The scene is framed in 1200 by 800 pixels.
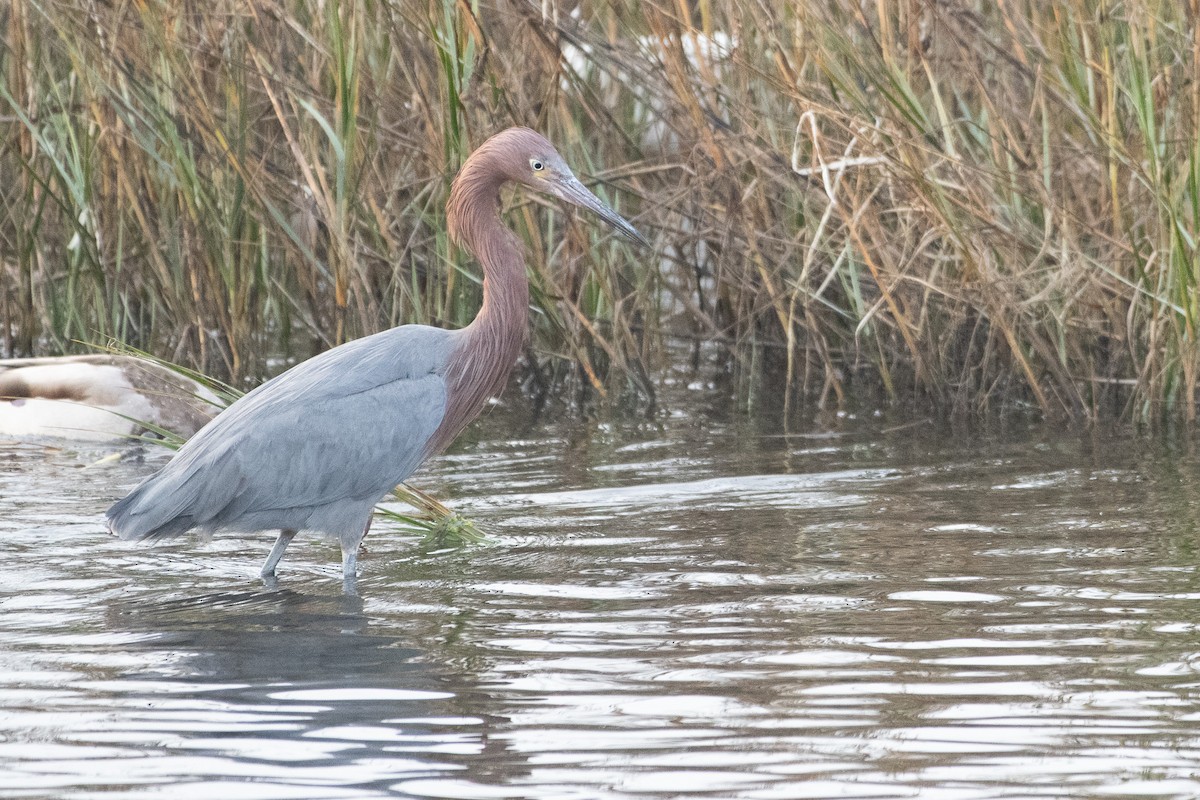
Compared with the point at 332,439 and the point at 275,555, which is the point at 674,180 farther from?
the point at 275,555

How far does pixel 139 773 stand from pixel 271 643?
1100 millimetres

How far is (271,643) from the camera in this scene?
448 cm

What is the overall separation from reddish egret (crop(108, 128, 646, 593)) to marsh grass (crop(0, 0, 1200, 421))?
1457 millimetres

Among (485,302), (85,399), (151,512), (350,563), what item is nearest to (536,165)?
(485,302)

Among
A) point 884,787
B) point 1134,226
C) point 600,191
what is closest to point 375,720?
point 884,787

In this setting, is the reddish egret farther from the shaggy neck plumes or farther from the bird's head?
the bird's head

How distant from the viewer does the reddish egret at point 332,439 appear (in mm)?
5227

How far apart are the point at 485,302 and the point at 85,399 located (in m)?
2.84

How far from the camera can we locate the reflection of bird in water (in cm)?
776

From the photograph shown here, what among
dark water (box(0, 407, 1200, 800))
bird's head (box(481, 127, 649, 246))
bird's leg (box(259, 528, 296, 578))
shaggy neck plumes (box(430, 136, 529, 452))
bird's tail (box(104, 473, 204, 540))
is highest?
bird's head (box(481, 127, 649, 246))

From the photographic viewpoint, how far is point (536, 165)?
19.4 ft

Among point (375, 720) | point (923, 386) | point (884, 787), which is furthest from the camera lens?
point (923, 386)

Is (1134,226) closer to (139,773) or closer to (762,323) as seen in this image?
(762,323)

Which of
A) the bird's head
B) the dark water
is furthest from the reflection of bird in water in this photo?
the bird's head
